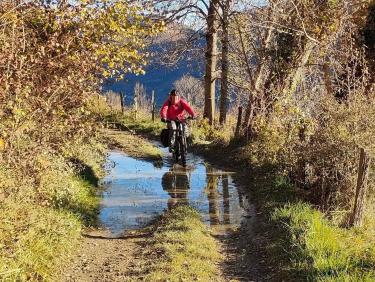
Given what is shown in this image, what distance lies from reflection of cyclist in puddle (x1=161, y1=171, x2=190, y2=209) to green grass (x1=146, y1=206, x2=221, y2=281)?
1431mm

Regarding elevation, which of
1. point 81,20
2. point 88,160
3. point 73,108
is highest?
point 81,20

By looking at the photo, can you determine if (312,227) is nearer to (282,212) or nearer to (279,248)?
(279,248)

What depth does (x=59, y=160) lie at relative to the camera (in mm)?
8914

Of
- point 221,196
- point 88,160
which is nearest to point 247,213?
point 221,196

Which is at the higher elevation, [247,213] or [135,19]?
[135,19]

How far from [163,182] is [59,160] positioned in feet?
13.6

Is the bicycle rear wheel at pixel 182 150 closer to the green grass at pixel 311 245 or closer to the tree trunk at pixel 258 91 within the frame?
the tree trunk at pixel 258 91

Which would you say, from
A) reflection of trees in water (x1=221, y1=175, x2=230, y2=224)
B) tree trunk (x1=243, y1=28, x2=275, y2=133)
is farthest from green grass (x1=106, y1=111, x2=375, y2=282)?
tree trunk (x1=243, y1=28, x2=275, y2=133)

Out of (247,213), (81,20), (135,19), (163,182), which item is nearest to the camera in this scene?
(81,20)

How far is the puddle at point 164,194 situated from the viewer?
948 cm

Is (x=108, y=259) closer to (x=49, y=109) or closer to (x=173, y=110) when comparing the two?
(x=49, y=109)

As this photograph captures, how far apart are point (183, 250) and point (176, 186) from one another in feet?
16.1

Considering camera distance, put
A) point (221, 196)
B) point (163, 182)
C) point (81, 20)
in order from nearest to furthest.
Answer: point (81, 20) → point (221, 196) → point (163, 182)

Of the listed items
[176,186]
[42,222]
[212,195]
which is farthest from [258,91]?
[42,222]
